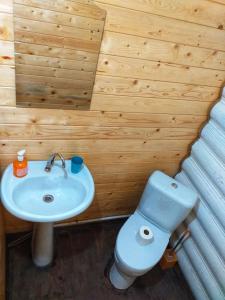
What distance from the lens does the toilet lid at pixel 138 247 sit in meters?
1.55

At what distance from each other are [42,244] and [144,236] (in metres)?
0.74

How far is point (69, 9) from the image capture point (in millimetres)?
1101

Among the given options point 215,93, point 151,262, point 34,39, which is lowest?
point 151,262

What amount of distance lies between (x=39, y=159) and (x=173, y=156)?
1.10 meters

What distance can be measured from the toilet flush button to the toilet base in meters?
0.29

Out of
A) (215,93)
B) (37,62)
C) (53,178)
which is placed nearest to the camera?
(37,62)

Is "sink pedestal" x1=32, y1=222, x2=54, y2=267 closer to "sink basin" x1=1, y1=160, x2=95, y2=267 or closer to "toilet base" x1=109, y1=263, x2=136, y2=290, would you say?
"sink basin" x1=1, y1=160, x2=95, y2=267

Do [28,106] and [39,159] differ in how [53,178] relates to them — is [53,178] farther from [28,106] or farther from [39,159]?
[28,106]

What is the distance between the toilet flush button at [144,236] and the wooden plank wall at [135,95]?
46 centimetres

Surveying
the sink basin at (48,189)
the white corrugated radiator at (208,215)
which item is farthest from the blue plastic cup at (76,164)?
the white corrugated radiator at (208,215)

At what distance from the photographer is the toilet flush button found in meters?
1.64

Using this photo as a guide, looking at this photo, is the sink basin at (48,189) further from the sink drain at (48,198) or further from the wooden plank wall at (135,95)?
the wooden plank wall at (135,95)

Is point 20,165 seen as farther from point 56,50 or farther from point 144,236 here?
point 144,236

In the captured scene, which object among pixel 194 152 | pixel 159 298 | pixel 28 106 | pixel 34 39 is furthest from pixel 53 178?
pixel 159 298
